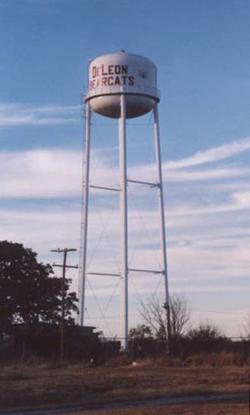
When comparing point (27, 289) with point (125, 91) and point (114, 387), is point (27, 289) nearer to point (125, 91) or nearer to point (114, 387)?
point (125, 91)

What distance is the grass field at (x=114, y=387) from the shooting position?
29.0 m

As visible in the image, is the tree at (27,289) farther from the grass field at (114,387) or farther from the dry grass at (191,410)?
the dry grass at (191,410)

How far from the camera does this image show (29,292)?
68.5 metres

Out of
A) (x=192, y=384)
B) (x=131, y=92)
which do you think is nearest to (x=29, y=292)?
(x=131, y=92)

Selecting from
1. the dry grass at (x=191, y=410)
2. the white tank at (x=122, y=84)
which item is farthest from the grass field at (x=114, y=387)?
the white tank at (x=122, y=84)

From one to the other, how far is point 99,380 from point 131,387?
4.53 m

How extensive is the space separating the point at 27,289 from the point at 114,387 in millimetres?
34316

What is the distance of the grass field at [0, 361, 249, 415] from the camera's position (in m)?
29.0

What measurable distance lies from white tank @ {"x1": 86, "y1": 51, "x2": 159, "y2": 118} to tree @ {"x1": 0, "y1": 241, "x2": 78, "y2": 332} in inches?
586

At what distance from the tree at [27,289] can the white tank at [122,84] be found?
48.8 ft

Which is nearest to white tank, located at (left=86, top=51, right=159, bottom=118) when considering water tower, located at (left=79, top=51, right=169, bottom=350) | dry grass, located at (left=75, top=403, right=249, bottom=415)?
water tower, located at (left=79, top=51, right=169, bottom=350)

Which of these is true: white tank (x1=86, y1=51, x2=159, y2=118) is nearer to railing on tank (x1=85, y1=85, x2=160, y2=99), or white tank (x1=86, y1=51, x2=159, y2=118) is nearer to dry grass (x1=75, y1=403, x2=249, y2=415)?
railing on tank (x1=85, y1=85, x2=160, y2=99)

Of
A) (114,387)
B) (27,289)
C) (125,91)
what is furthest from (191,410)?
(27,289)

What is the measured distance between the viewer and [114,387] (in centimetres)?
3466
